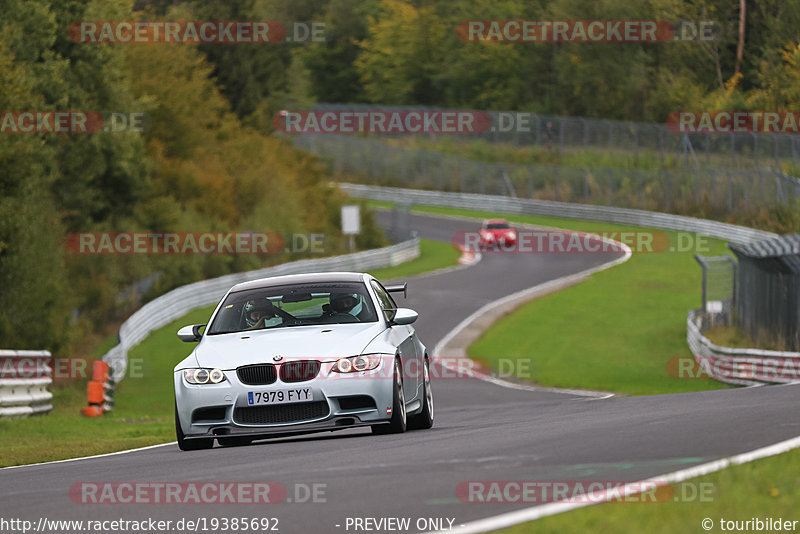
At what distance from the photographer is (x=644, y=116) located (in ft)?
319

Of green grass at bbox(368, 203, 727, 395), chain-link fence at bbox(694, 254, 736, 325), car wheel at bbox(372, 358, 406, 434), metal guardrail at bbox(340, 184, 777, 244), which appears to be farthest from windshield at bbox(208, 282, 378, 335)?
metal guardrail at bbox(340, 184, 777, 244)

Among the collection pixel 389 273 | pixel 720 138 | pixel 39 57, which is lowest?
pixel 389 273

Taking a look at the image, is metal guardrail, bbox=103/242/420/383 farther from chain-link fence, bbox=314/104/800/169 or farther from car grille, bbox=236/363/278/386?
chain-link fence, bbox=314/104/800/169

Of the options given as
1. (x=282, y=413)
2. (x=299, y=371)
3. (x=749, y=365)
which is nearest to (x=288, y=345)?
(x=299, y=371)

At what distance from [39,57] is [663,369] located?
79.9 feet

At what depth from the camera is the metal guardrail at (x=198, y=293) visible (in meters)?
28.5

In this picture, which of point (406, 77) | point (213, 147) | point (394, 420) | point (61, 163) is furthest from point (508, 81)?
point (394, 420)

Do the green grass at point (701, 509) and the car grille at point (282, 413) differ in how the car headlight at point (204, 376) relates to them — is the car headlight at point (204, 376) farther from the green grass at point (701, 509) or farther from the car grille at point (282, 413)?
the green grass at point (701, 509)

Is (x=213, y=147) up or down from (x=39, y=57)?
down

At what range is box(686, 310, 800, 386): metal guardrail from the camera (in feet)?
74.6

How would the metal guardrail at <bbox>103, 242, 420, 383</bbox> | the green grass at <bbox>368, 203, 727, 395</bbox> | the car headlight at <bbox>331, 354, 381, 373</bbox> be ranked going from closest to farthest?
the car headlight at <bbox>331, 354, 381, 373</bbox>, the green grass at <bbox>368, 203, 727, 395</bbox>, the metal guardrail at <bbox>103, 242, 420, 383</bbox>

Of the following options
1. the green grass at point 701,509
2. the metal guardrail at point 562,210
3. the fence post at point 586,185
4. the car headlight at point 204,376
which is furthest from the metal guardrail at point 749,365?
the fence post at point 586,185

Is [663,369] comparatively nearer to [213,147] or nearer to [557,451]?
[557,451]

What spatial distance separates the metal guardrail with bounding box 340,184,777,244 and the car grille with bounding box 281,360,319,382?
4409cm
